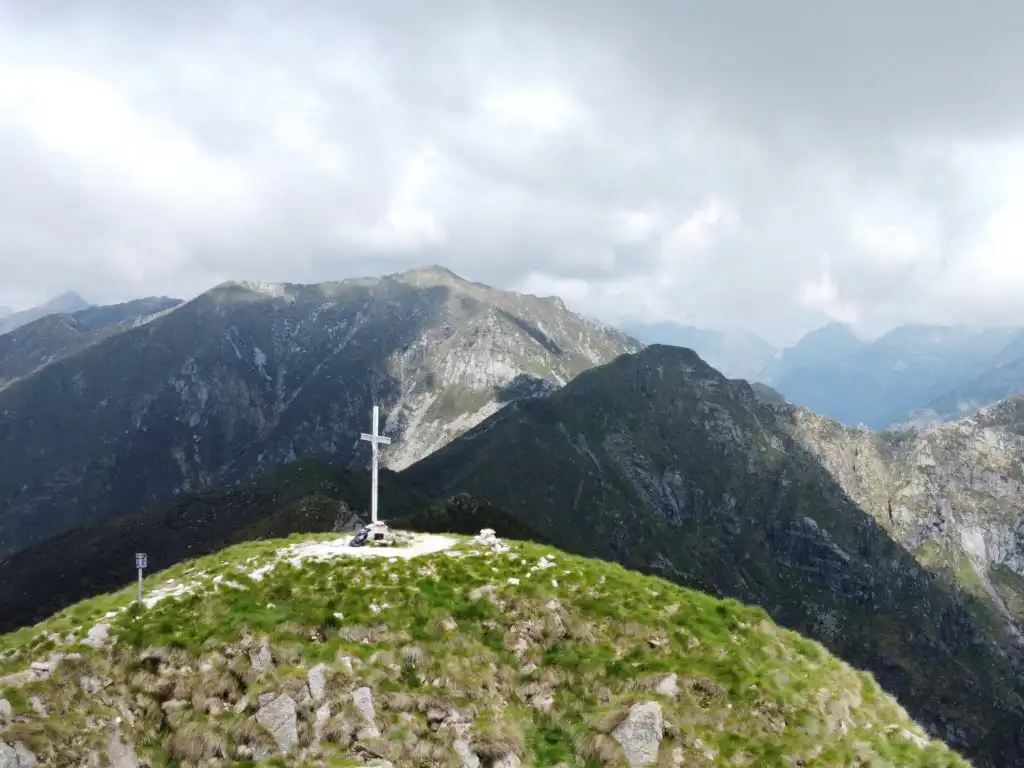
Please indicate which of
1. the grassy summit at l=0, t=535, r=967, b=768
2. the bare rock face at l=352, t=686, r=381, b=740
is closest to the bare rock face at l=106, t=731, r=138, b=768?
the grassy summit at l=0, t=535, r=967, b=768

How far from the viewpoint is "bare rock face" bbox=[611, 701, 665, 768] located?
74.2 feet

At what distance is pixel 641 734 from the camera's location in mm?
23078

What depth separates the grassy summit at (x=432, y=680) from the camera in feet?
73.2

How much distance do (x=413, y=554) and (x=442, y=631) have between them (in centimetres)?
805

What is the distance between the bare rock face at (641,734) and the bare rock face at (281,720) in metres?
10.6

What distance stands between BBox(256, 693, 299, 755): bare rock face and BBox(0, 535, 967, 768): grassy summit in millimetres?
58

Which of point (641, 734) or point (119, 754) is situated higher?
point (119, 754)

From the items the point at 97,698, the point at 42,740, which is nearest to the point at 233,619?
the point at 97,698

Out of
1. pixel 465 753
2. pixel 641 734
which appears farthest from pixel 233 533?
pixel 641 734

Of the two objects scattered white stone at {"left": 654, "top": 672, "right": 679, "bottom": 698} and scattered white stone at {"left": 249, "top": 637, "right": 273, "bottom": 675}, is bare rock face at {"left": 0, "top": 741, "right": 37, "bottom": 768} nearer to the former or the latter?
scattered white stone at {"left": 249, "top": 637, "right": 273, "bottom": 675}

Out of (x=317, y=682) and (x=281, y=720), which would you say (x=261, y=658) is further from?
(x=281, y=720)

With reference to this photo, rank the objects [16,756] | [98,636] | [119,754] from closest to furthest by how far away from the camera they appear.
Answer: [16,756] → [119,754] → [98,636]

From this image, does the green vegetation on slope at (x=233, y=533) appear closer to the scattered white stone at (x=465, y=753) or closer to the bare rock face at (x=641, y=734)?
the scattered white stone at (x=465, y=753)

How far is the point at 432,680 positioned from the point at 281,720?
5.23 meters
